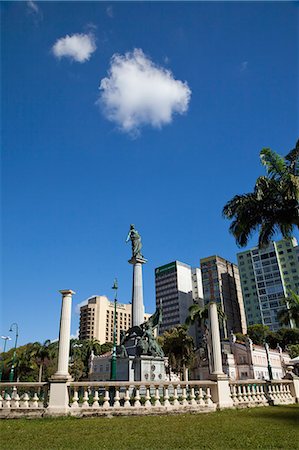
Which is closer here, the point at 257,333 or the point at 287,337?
the point at 287,337

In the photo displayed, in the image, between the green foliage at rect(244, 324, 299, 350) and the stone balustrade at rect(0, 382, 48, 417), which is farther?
the green foliage at rect(244, 324, 299, 350)

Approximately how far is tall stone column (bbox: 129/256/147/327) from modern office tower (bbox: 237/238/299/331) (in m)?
82.1

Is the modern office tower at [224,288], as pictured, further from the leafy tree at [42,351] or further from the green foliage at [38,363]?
the leafy tree at [42,351]

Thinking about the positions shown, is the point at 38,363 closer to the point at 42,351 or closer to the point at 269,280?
the point at 42,351

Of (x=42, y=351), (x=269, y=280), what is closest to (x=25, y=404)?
(x=42, y=351)

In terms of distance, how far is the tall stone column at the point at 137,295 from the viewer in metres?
28.0

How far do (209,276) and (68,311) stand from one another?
114053 millimetres

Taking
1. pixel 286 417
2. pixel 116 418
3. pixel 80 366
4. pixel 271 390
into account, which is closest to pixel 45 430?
pixel 116 418

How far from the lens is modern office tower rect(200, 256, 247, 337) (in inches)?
4776

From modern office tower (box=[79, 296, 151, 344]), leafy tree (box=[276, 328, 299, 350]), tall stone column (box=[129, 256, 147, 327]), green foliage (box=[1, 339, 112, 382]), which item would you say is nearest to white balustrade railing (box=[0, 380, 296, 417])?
tall stone column (box=[129, 256, 147, 327])

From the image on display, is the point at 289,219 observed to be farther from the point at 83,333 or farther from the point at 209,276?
the point at 83,333

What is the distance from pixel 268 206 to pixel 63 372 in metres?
15.3

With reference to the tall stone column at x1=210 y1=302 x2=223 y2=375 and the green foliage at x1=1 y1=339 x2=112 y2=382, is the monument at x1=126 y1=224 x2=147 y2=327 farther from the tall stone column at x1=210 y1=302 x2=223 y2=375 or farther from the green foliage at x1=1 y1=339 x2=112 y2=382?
the green foliage at x1=1 y1=339 x2=112 y2=382

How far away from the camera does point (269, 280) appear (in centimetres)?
10625
